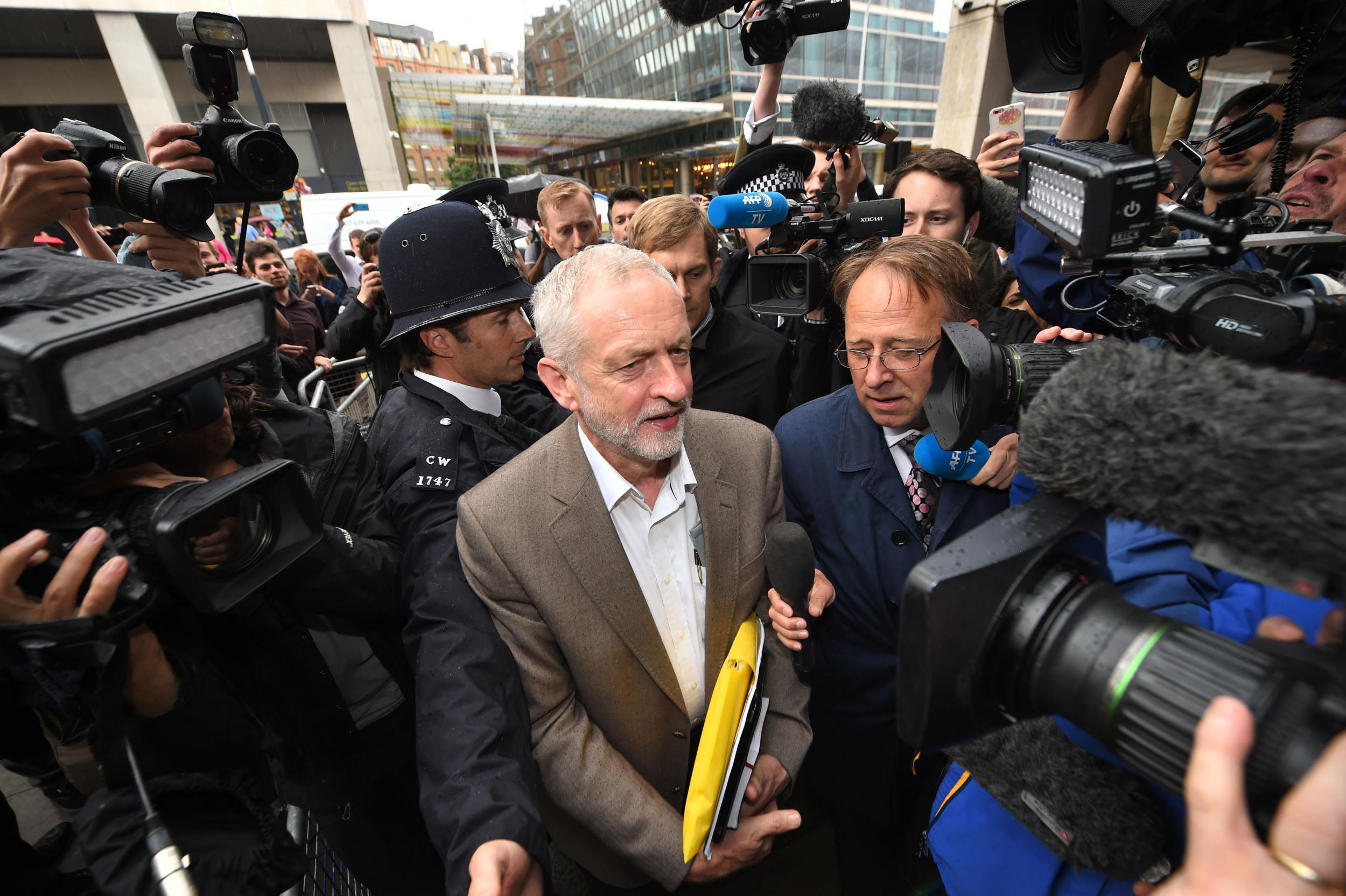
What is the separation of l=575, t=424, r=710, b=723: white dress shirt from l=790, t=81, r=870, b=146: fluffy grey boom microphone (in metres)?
2.68

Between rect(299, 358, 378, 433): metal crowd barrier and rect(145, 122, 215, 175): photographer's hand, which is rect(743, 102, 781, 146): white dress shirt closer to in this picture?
rect(145, 122, 215, 175): photographer's hand

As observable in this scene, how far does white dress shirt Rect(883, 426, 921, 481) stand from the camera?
5.64ft

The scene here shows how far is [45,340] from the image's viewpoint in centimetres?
74

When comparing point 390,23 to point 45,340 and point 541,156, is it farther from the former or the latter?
point 45,340

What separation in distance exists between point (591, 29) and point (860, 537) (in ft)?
197

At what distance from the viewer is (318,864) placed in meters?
1.62

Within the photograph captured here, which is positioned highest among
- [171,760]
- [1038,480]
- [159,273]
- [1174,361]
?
[159,273]

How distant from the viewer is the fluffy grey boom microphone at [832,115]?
335 centimetres

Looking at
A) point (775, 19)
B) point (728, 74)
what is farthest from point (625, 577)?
point (728, 74)

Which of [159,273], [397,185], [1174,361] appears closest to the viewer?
[1174,361]

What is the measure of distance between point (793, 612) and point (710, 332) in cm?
185

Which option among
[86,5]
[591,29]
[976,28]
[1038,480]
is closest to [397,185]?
[86,5]

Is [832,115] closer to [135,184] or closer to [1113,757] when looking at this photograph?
[135,184]

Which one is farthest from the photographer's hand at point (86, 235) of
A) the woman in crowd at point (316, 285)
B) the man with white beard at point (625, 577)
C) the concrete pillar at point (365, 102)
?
the concrete pillar at point (365, 102)
